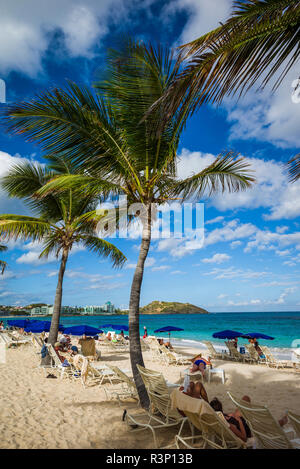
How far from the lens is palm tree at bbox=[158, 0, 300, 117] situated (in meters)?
2.78

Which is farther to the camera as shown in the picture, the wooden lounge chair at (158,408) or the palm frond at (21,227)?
the palm frond at (21,227)

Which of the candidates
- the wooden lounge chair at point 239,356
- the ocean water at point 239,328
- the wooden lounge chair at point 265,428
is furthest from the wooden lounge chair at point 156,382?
the ocean water at point 239,328

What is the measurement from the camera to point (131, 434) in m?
4.43

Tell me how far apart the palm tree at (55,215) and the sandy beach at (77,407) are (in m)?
3.87

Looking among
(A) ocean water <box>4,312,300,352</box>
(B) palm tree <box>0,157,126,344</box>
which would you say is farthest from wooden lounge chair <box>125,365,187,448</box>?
(A) ocean water <box>4,312,300,352</box>

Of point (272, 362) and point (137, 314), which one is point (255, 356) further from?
point (137, 314)

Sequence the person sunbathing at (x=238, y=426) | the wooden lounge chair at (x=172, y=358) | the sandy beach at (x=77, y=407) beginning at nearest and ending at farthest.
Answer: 1. the person sunbathing at (x=238, y=426)
2. the sandy beach at (x=77, y=407)
3. the wooden lounge chair at (x=172, y=358)

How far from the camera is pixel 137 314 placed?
5645 mm

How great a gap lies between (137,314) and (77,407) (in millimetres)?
2342

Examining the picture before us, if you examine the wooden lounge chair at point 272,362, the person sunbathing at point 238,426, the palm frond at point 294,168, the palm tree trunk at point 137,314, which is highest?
the palm frond at point 294,168

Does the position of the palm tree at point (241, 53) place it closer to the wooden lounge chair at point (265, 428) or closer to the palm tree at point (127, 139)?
the palm tree at point (127, 139)

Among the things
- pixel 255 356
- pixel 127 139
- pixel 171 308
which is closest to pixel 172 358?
pixel 255 356

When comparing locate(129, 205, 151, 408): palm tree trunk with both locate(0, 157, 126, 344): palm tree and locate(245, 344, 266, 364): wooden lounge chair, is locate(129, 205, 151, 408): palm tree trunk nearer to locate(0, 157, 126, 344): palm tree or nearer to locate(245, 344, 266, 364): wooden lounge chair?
locate(0, 157, 126, 344): palm tree

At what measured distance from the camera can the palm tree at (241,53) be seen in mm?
2777
